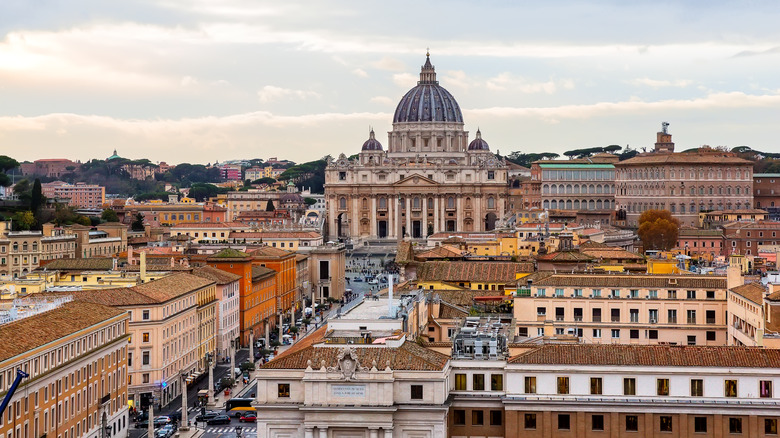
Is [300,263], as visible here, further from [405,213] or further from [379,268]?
[405,213]

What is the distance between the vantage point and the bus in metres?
52.8

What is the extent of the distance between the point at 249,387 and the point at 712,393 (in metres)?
29.1

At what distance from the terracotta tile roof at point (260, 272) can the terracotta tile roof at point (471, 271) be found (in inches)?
652

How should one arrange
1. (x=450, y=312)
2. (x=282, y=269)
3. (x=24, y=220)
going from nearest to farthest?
(x=450, y=312), (x=282, y=269), (x=24, y=220)

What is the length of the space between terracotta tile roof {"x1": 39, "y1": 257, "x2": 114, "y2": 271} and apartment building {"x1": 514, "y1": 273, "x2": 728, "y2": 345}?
3090cm

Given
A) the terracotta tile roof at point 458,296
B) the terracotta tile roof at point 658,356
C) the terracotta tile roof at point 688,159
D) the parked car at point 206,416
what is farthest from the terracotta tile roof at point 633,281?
the terracotta tile roof at point 688,159

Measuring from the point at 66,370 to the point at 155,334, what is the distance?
12885 mm

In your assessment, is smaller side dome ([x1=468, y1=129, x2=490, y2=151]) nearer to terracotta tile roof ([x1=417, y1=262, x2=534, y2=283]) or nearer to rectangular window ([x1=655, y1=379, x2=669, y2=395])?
terracotta tile roof ([x1=417, y1=262, x2=534, y2=283])

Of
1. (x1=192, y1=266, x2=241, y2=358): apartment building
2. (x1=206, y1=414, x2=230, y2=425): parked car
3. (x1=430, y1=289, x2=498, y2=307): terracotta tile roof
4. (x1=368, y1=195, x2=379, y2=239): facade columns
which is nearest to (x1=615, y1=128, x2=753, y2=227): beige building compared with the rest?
(x1=368, y1=195, x2=379, y2=239): facade columns

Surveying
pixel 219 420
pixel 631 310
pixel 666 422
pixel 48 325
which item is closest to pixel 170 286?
pixel 219 420

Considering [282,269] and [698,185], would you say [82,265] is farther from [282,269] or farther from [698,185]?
[698,185]

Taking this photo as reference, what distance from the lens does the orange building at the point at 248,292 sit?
7419cm

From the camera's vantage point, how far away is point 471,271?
208ft

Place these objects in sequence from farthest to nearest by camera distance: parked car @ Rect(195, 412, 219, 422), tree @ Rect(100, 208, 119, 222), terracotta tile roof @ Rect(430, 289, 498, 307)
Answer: tree @ Rect(100, 208, 119, 222)
parked car @ Rect(195, 412, 219, 422)
terracotta tile roof @ Rect(430, 289, 498, 307)
